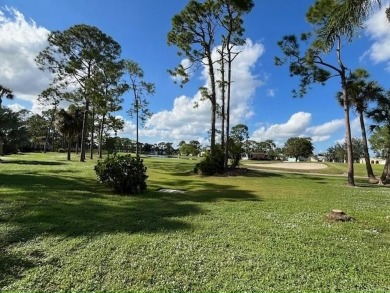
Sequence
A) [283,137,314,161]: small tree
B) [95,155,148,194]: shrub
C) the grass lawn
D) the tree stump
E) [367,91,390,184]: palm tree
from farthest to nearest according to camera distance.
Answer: [283,137,314,161]: small tree
[367,91,390,184]: palm tree
[95,155,148,194]: shrub
the tree stump
the grass lawn

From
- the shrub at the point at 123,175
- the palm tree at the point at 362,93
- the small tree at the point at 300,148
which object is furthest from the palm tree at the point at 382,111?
the small tree at the point at 300,148

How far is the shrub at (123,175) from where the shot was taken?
41.7ft

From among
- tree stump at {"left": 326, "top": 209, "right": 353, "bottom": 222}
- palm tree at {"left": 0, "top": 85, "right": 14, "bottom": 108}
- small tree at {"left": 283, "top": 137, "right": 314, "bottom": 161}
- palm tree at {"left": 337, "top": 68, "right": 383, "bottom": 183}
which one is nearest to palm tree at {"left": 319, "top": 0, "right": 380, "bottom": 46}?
tree stump at {"left": 326, "top": 209, "right": 353, "bottom": 222}

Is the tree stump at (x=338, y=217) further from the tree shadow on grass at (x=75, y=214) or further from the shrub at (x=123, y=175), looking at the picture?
the shrub at (x=123, y=175)

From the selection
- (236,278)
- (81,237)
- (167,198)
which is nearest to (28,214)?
(81,237)

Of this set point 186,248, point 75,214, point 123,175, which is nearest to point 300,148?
point 123,175

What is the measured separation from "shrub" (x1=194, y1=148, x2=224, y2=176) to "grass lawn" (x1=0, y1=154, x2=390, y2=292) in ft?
47.3

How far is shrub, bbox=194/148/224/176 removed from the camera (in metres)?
24.4

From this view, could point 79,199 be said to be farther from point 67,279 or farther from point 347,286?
point 347,286

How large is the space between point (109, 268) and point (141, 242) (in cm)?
119

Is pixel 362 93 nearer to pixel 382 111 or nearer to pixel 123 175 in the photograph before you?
pixel 382 111

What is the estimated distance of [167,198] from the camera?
39.0 ft

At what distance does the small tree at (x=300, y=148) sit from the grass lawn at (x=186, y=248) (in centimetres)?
9710

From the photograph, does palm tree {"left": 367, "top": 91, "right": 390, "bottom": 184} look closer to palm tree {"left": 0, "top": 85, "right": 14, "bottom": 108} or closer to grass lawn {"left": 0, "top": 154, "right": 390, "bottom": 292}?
grass lawn {"left": 0, "top": 154, "right": 390, "bottom": 292}
